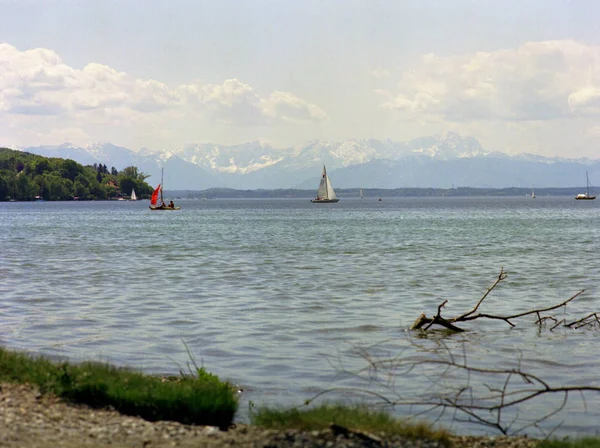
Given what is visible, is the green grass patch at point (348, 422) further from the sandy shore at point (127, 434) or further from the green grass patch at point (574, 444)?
the green grass patch at point (574, 444)

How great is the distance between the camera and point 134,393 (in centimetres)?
1224

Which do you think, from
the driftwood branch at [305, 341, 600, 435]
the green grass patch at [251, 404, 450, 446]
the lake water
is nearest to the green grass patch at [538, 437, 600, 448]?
the driftwood branch at [305, 341, 600, 435]

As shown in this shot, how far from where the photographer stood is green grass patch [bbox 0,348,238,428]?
472 inches

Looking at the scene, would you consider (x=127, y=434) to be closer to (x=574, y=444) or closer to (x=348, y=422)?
(x=348, y=422)

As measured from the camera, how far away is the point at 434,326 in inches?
920

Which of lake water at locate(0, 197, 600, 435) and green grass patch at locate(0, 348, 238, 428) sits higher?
green grass patch at locate(0, 348, 238, 428)

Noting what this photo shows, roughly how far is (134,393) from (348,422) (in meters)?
3.50

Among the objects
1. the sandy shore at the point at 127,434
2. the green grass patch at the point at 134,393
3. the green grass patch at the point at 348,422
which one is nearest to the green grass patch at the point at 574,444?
the sandy shore at the point at 127,434

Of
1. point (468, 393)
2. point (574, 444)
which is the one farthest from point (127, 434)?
point (468, 393)

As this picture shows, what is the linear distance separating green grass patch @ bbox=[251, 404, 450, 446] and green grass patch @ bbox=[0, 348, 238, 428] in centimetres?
85

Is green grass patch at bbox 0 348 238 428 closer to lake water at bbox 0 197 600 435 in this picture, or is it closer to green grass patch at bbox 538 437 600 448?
lake water at bbox 0 197 600 435

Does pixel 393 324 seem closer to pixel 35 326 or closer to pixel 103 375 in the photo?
pixel 35 326

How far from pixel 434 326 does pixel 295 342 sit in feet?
16.0

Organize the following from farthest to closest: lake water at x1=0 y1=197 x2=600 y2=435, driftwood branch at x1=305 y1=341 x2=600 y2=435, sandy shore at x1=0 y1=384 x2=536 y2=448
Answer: lake water at x1=0 y1=197 x2=600 y2=435, driftwood branch at x1=305 y1=341 x2=600 y2=435, sandy shore at x1=0 y1=384 x2=536 y2=448
